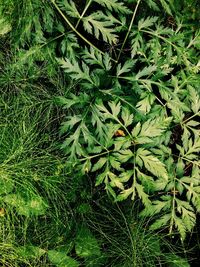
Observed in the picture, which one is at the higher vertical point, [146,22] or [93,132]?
[146,22]

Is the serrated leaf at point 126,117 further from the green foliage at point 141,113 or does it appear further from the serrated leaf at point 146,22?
the serrated leaf at point 146,22

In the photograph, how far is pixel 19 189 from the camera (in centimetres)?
244

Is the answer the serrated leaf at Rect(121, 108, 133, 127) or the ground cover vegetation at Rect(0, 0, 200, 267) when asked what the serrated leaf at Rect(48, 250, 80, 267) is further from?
the serrated leaf at Rect(121, 108, 133, 127)

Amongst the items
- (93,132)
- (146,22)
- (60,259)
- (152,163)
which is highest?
(146,22)

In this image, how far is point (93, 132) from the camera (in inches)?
93.7

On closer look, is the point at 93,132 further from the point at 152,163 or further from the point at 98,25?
the point at 98,25

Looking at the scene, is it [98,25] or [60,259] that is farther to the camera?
[60,259]

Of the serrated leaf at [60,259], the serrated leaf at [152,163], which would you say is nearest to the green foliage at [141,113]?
the serrated leaf at [152,163]

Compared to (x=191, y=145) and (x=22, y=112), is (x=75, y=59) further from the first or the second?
(x=191, y=145)

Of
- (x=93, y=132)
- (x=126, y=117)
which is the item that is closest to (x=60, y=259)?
(x=93, y=132)

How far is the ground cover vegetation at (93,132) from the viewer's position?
2.30m

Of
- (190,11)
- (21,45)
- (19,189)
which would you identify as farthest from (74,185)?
(190,11)

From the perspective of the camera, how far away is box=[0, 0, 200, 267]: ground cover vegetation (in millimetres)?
2297

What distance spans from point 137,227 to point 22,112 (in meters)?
1.02
